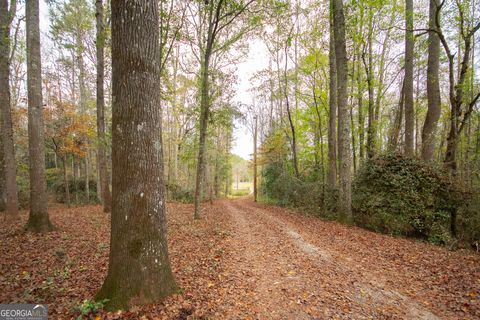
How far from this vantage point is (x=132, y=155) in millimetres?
2848

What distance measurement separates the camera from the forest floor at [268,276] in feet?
10.0

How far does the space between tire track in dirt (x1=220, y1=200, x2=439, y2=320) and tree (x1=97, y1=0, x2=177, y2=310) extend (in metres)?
1.77

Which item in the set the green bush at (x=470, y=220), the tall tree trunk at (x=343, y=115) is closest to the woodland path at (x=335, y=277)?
the tall tree trunk at (x=343, y=115)

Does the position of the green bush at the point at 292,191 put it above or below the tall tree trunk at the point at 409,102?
below

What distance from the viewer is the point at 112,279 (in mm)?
2898

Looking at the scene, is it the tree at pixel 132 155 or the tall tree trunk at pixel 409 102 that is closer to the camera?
the tree at pixel 132 155

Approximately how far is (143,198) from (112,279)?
117 cm

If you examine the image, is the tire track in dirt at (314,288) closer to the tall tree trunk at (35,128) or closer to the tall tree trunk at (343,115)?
the tall tree trunk at (343,115)

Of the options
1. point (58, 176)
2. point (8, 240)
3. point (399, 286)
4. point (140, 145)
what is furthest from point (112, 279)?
point (58, 176)

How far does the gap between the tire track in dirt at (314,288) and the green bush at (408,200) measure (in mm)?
3805

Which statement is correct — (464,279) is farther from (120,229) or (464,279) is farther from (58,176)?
(58,176)

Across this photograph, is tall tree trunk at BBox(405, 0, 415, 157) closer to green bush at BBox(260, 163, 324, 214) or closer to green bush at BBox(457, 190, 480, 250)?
green bush at BBox(457, 190, 480, 250)

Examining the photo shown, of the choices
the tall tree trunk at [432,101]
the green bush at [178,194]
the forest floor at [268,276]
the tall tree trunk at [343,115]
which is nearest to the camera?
the forest floor at [268,276]

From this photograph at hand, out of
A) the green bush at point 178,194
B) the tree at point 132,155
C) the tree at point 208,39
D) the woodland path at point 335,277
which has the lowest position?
the green bush at point 178,194
